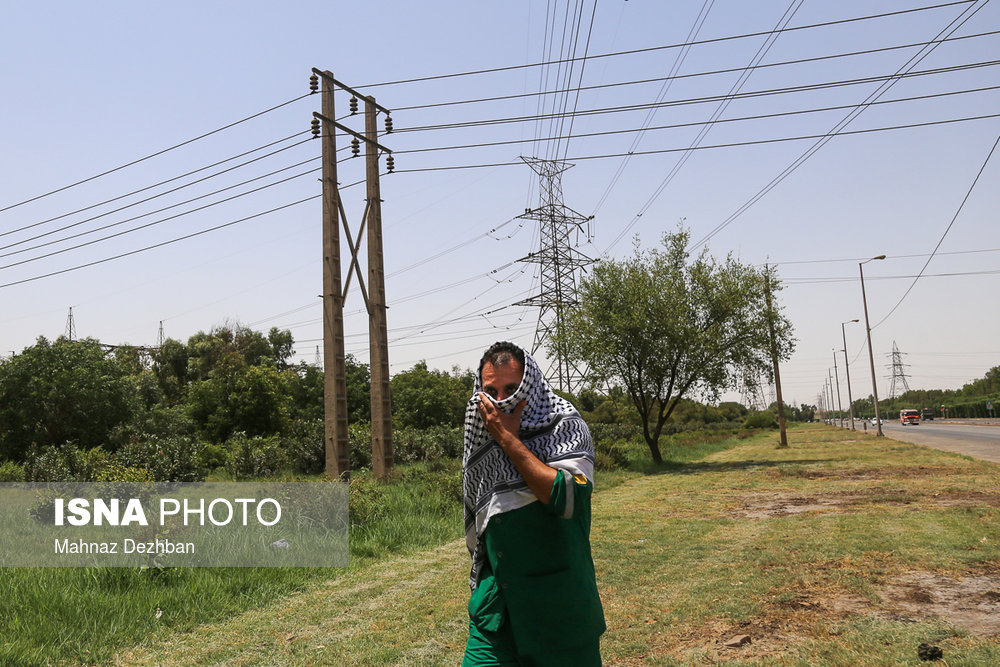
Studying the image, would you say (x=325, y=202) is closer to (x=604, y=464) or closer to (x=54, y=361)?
(x=604, y=464)

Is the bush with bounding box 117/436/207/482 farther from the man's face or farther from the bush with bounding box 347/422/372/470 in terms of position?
the man's face

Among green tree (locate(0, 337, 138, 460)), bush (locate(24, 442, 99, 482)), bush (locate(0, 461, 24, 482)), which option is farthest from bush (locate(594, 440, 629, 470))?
green tree (locate(0, 337, 138, 460))

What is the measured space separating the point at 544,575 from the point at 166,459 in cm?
1746

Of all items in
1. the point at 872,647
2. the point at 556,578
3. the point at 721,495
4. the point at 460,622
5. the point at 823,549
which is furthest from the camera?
the point at 721,495

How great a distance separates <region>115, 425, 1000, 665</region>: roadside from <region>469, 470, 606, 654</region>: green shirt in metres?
3.20

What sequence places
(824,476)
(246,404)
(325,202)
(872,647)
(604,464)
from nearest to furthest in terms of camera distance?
(872,647) < (325,202) < (824,476) < (604,464) < (246,404)

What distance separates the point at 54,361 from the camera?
101ft

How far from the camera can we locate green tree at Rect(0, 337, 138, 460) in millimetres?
29828

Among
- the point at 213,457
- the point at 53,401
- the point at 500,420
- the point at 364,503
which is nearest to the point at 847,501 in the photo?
the point at 364,503

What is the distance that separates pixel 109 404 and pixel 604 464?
2045 centimetres

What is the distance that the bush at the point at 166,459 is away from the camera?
57.3 feet

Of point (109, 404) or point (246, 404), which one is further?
point (246, 404)

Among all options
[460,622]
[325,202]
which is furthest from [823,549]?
[325,202]

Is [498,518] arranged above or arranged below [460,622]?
above
